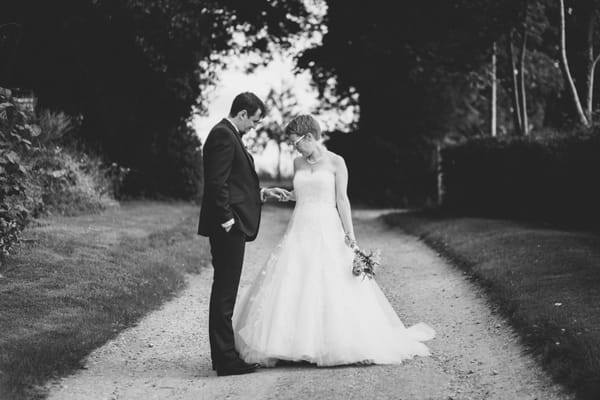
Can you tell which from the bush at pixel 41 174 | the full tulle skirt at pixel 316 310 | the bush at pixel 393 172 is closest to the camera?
the full tulle skirt at pixel 316 310

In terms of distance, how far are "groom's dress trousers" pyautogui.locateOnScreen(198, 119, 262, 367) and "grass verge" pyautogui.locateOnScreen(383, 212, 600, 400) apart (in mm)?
2752

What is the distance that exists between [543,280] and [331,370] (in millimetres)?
4587

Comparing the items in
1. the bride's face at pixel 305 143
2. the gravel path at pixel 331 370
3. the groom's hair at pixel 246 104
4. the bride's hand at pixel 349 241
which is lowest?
the gravel path at pixel 331 370

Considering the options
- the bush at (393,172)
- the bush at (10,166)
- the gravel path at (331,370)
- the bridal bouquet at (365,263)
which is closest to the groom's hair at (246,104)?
the bridal bouquet at (365,263)

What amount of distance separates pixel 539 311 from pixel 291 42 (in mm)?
22348

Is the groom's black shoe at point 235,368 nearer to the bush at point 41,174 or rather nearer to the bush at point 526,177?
the bush at point 41,174

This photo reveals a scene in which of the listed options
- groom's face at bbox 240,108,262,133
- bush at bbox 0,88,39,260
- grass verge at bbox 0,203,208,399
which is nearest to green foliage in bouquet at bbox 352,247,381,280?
groom's face at bbox 240,108,262,133

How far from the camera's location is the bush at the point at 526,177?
56.7ft

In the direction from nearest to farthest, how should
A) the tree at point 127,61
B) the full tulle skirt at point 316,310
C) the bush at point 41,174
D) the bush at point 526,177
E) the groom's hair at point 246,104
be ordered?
the groom's hair at point 246,104
the full tulle skirt at point 316,310
the bush at point 41,174
the bush at point 526,177
the tree at point 127,61

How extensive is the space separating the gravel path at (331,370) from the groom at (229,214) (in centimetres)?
33

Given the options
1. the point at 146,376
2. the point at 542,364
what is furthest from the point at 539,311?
the point at 146,376

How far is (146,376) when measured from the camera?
7441mm

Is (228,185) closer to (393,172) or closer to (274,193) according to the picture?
(274,193)

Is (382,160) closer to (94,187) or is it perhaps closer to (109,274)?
(94,187)
